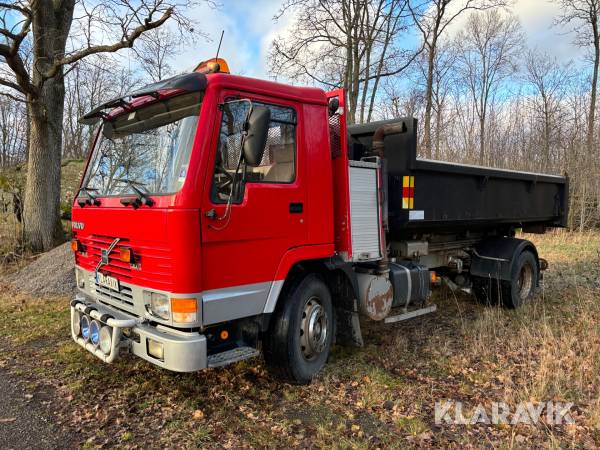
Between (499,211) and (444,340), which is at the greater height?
(499,211)

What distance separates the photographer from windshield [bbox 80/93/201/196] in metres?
3.37

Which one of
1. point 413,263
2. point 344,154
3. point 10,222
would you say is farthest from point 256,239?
point 10,222

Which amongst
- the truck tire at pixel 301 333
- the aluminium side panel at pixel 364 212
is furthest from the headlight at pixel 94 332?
the aluminium side panel at pixel 364 212

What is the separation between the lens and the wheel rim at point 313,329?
4.07 m

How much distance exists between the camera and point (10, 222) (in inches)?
380

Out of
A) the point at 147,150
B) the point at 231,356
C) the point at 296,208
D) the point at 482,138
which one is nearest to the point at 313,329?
the point at 231,356

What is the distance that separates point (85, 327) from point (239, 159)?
2123mm

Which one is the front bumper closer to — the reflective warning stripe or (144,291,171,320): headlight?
(144,291,171,320): headlight

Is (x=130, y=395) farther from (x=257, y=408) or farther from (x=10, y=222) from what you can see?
(x=10, y=222)

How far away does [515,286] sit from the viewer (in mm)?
6551

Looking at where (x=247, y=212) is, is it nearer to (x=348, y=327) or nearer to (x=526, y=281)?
(x=348, y=327)

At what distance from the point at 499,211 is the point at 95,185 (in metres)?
5.38

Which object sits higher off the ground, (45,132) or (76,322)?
(45,132)

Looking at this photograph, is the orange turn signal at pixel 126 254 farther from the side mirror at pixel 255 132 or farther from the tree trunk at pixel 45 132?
the tree trunk at pixel 45 132
